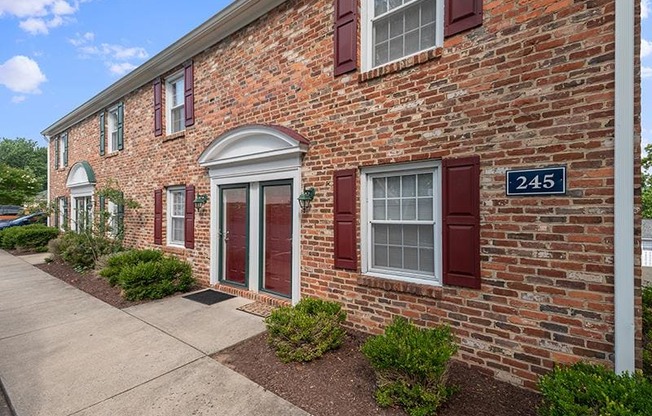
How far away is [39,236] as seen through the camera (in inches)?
512

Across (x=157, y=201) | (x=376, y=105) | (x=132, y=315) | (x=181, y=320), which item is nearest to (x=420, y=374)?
(x=376, y=105)

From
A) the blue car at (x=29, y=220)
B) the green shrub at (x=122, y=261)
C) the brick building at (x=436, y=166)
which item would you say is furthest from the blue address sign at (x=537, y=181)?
the blue car at (x=29, y=220)

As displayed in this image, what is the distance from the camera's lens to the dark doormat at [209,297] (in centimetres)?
598

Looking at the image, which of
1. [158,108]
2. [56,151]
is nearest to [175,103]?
[158,108]

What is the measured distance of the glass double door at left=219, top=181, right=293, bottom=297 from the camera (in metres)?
5.58

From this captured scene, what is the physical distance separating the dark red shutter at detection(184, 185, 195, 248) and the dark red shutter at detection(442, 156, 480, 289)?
18.7ft

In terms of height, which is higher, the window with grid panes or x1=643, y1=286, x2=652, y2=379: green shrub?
the window with grid panes

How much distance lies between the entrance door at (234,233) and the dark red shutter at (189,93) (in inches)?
81.1

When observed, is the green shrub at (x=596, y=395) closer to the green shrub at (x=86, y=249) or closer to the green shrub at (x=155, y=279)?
the green shrub at (x=155, y=279)

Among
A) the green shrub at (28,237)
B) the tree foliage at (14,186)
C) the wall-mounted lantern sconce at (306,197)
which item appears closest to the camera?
the wall-mounted lantern sconce at (306,197)

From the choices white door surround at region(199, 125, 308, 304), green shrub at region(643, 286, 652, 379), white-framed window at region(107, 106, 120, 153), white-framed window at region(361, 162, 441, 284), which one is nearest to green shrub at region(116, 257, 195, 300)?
white door surround at region(199, 125, 308, 304)

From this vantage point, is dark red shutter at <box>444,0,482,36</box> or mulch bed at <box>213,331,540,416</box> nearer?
mulch bed at <box>213,331,540,416</box>

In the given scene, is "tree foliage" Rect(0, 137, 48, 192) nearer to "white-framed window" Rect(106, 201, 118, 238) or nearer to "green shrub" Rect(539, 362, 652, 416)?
"white-framed window" Rect(106, 201, 118, 238)

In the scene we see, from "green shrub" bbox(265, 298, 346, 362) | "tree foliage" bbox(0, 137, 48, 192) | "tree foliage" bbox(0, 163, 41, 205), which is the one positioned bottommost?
"green shrub" bbox(265, 298, 346, 362)
